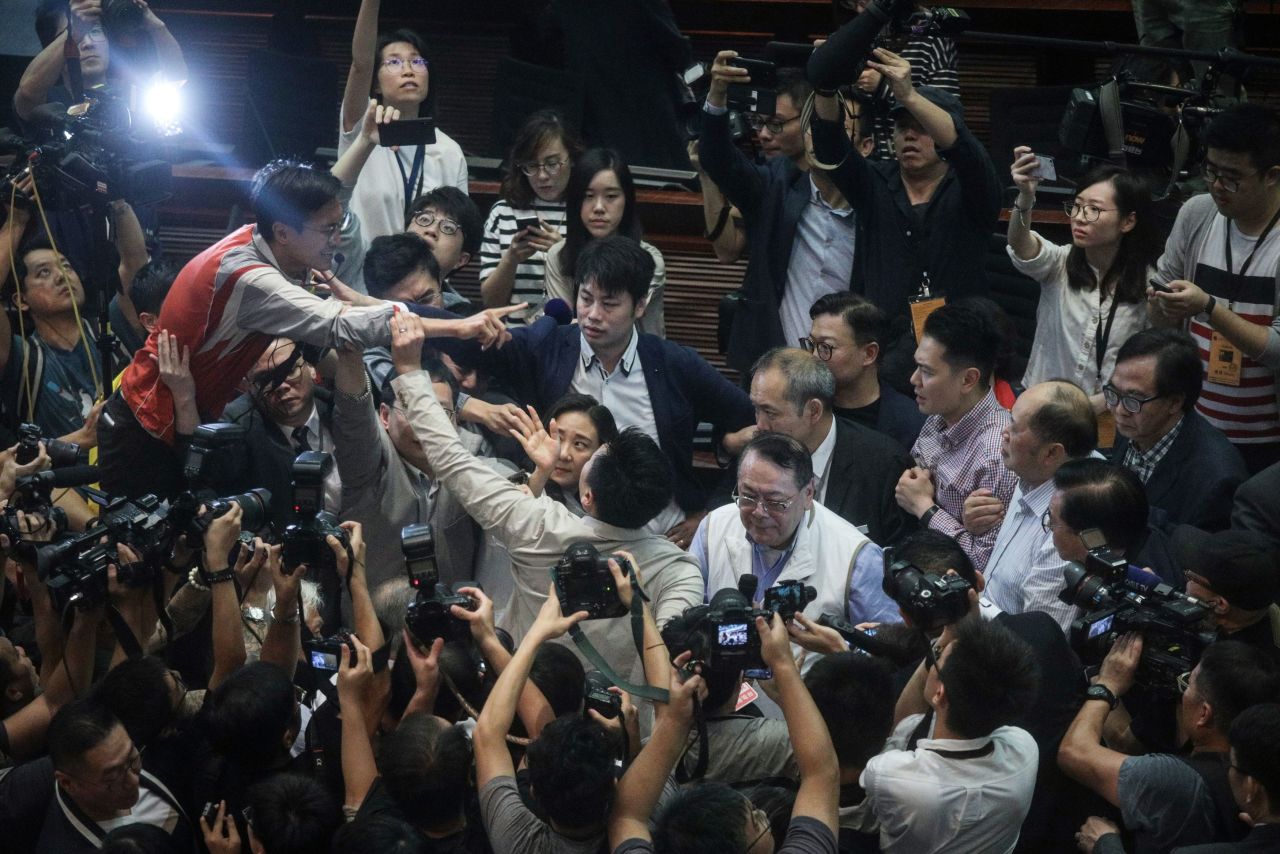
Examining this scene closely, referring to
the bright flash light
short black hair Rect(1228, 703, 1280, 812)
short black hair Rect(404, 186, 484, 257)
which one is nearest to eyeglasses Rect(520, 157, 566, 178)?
short black hair Rect(404, 186, 484, 257)

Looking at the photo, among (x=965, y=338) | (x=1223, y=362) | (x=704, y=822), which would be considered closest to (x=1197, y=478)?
(x=1223, y=362)

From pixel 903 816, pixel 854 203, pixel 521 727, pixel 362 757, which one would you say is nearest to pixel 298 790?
pixel 362 757

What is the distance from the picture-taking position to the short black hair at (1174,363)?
3.62 meters

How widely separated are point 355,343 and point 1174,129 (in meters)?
2.34

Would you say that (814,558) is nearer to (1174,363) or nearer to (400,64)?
(1174,363)

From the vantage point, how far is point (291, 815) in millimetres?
2789

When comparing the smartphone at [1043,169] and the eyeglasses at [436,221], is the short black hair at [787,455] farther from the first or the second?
the eyeglasses at [436,221]

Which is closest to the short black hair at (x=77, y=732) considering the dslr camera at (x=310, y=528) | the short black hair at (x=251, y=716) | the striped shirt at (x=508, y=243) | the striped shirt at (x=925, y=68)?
the short black hair at (x=251, y=716)

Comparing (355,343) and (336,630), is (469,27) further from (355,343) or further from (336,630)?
(336,630)

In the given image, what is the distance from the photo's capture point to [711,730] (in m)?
2.90

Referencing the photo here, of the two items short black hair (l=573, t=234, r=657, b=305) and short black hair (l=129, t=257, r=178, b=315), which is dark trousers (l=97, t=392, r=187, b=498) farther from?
short black hair (l=573, t=234, r=657, b=305)

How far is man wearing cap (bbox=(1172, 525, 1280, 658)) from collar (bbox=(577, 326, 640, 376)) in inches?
63.5

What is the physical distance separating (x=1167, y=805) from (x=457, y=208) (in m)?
2.91

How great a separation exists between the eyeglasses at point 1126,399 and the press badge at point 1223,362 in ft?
1.53
